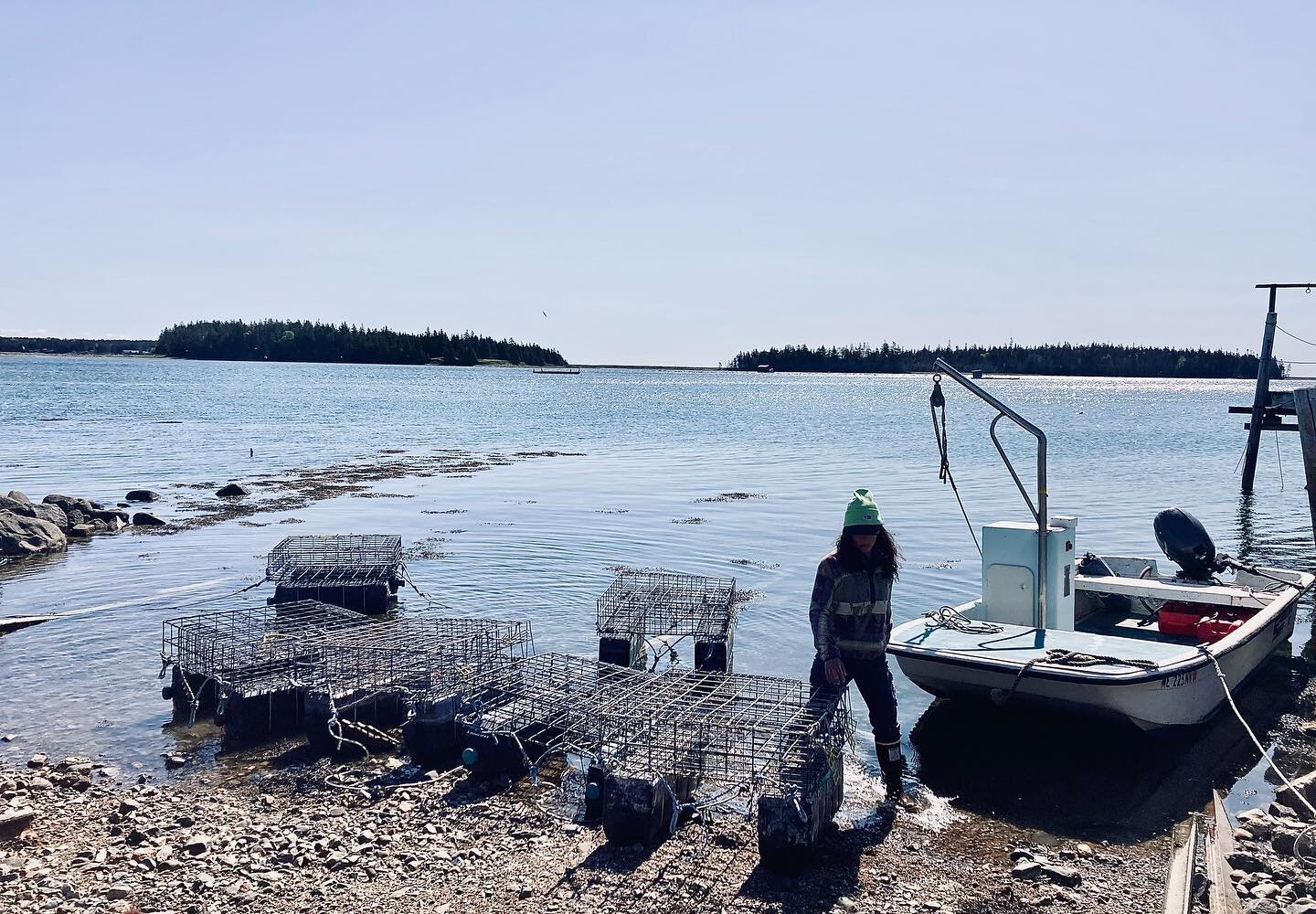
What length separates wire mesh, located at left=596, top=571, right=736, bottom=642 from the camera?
41.0 feet

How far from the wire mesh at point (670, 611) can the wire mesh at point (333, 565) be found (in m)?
4.62

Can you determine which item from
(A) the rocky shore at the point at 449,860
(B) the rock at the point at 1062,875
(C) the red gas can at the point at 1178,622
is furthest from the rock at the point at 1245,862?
(C) the red gas can at the point at 1178,622

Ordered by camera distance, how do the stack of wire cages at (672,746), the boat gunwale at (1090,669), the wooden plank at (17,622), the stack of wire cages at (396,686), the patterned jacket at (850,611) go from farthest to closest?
1. the wooden plank at (17,622)
2. the boat gunwale at (1090,669)
3. the stack of wire cages at (396,686)
4. the patterned jacket at (850,611)
5. the stack of wire cages at (672,746)

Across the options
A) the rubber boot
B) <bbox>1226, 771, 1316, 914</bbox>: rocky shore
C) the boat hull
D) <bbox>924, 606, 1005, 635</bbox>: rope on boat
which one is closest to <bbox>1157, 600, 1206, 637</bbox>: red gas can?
the boat hull

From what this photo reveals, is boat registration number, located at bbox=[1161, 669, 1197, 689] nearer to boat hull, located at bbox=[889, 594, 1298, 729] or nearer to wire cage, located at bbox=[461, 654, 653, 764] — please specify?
boat hull, located at bbox=[889, 594, 1298, 729]

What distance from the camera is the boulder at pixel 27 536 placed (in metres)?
21.7

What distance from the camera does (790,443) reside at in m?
57.9

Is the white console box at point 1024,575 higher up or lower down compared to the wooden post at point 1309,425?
lower down

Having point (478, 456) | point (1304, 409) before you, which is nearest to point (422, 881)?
point (1304, 409)

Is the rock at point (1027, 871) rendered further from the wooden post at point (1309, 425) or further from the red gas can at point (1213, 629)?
the wooden post at point (1309, 425)

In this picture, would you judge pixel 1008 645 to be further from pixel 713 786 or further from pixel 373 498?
pixel 373 498

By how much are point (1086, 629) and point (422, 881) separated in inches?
388

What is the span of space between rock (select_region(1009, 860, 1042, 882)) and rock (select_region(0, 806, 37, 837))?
298 inches

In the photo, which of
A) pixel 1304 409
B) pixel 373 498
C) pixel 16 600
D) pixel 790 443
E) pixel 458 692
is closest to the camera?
pixel 458 692
